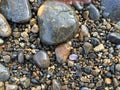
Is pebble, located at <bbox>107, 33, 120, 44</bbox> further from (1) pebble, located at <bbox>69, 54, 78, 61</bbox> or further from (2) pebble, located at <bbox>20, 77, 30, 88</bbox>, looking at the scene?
(2) pebble, located at <bbox>20, 77, 30, 88</bbox>

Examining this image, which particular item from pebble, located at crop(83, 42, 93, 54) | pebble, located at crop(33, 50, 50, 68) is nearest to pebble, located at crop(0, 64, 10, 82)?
pebble, located at crop(33, 50, 50, 68)

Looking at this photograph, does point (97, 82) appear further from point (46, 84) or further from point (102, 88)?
point (46, 84)

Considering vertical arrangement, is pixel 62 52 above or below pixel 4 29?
below

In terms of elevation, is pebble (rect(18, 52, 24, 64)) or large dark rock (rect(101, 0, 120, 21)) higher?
large dark rock (rect(101, 0, 120, 21))

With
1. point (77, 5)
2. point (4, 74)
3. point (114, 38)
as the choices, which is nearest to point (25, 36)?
point (4, 74)

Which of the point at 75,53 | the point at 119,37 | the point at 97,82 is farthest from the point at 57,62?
the point at 119,37

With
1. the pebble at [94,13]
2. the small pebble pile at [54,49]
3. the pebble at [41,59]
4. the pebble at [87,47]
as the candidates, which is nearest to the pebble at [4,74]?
the small pebble pile at [54,49]

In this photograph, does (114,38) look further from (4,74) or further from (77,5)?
(4,74)

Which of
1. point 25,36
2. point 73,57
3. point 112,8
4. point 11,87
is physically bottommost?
point 11,87
